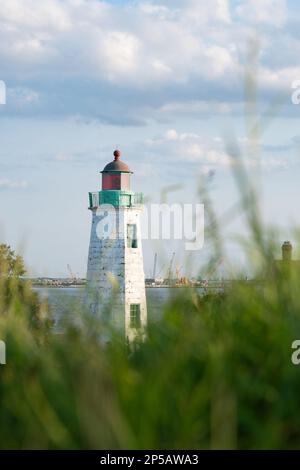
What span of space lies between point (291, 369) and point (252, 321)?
284 millimetres

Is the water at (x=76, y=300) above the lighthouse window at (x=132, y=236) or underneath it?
underneath

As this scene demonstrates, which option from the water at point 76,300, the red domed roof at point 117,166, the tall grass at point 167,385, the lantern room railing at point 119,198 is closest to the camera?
the tall grass at point 167,385

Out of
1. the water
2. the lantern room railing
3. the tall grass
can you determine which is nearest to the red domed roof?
the lantern room railing

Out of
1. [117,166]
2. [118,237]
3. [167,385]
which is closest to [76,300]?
[167,385]

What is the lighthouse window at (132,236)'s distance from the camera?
32.1 meters

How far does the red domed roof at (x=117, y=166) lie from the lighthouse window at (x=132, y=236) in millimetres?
2268

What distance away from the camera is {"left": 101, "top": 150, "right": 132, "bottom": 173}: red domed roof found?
3206cm

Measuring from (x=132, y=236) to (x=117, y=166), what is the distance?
291 cm

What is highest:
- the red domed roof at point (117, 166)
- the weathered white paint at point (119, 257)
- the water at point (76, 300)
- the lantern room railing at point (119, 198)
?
the red domed roof at point (117, 166)

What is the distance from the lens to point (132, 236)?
107ft

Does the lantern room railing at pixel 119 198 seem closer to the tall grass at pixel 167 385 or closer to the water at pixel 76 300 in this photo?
the water at pixel 76 300

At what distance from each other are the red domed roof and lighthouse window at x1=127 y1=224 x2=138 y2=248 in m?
2.27

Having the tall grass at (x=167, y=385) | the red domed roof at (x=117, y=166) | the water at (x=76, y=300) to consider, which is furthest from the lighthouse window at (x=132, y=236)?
the tall grass at (x=167, y=385)
